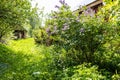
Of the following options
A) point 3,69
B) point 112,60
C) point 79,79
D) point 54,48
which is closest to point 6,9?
point 3,69

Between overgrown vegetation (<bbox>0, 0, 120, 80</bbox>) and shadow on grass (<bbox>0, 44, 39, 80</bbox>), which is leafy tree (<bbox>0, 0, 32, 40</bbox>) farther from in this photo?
overgrown vegetation (<bbox>0, 0, 120, 80</bbox>)

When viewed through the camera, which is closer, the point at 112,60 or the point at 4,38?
the point at 112,60

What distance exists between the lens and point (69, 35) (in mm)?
8875

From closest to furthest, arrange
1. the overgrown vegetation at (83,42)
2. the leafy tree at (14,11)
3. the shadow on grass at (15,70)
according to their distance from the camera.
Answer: the overgrown vegetation at (83,42), the shadow on grass at (15,70), the leafy tree at (14,11)

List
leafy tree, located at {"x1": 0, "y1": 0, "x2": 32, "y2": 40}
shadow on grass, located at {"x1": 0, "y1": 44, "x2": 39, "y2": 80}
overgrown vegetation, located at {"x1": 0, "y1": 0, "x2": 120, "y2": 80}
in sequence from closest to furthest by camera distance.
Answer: overgrown vegetation, located at {"x1": 0, "y1": 0, "x2": 120, "y2": 80} → shadow on grass, located at {"x1": 0, "y1": 44, "x2": 39, "y2": 80} → leafy tree, located at {"x1": 0, "y1": 0, "x2": 32, "y2": 40}

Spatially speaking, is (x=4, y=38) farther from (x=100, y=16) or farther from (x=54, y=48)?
(x=100, y=16)

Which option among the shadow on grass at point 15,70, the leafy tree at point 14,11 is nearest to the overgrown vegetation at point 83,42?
the shadow on grass at point 15,70

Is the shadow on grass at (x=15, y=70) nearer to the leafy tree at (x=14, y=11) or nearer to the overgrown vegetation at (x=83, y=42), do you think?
the overgrown vegetation at (x=83, y=42)

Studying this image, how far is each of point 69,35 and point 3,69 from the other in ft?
12.8

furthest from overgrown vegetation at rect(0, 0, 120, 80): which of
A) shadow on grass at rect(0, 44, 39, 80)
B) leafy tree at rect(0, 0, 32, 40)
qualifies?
leafy tree at rect(0, 0, 32, 40)

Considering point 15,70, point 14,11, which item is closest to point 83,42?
point 15,70

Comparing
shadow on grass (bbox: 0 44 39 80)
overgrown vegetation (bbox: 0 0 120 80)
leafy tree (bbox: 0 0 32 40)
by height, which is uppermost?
leafy tree (bbox: 0 0 32 40)

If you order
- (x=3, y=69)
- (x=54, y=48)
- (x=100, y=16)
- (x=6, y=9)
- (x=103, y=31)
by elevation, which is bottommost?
(x=3, y=69)

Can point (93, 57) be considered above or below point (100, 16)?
below
